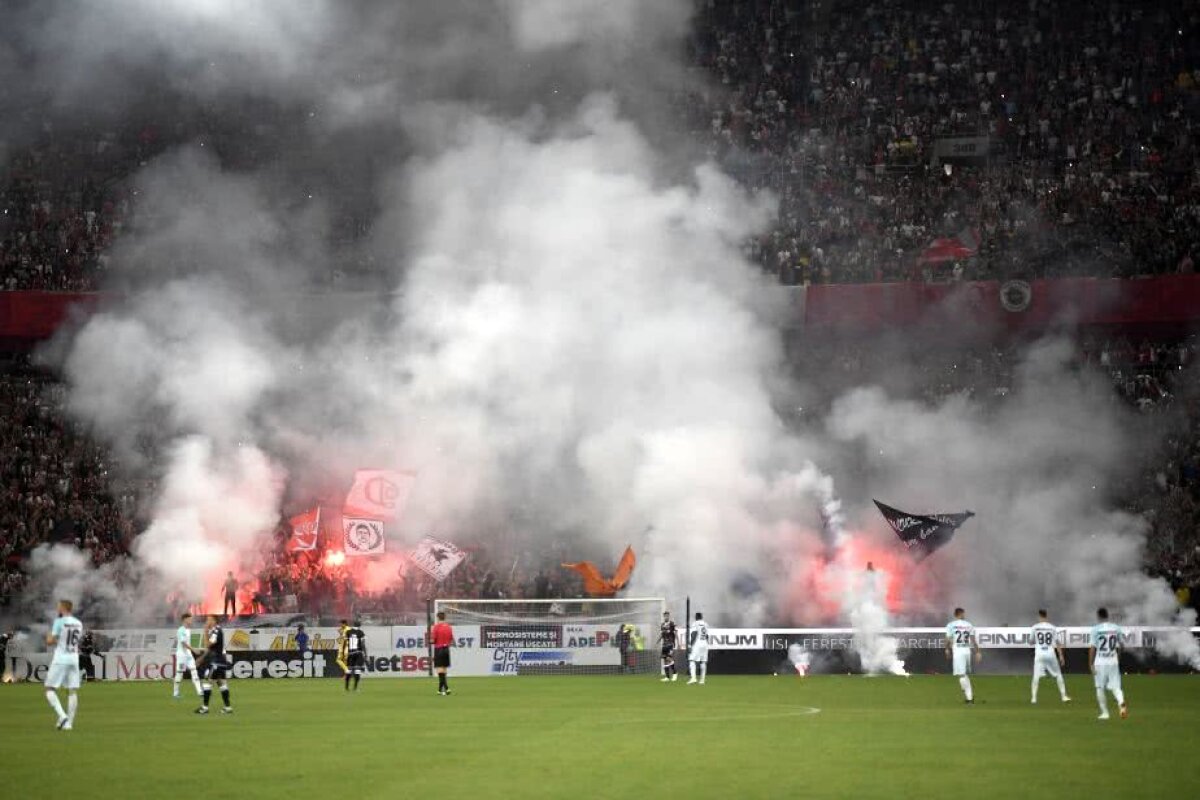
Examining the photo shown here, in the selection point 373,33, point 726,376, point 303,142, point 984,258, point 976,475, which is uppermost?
point 373,33

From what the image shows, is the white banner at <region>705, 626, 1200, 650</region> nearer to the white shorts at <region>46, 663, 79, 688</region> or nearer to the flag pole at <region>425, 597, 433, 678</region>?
the flag pole at <region>425, 597, 433, 678</region>

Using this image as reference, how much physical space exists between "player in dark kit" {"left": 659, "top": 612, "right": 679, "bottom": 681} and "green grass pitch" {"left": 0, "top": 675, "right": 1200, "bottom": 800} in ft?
15.3

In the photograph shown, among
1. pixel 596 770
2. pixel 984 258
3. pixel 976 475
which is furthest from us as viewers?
pixel 984 258

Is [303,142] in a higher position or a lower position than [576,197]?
higher

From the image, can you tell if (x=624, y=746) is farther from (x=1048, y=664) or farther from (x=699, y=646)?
(x=699, y=646)

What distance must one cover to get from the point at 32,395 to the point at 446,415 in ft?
42.4

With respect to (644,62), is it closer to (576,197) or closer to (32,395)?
(576,197)

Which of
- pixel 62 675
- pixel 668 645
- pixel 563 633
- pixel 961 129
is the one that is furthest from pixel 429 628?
pixel 961 129

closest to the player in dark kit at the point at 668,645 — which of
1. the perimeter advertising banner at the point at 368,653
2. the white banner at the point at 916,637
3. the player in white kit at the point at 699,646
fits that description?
the player in white kit at the point at 699,646

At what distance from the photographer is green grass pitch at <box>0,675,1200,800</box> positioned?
1449cm

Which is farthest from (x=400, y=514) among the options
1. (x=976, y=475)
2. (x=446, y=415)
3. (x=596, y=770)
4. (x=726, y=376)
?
(x=596, y=770)

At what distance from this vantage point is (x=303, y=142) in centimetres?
5006

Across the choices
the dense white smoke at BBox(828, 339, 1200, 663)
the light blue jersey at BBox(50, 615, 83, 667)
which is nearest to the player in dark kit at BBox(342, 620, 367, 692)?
the light blue jersey at BBox(50, 615, 83, 667)

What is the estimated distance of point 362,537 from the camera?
4194 centimetres
